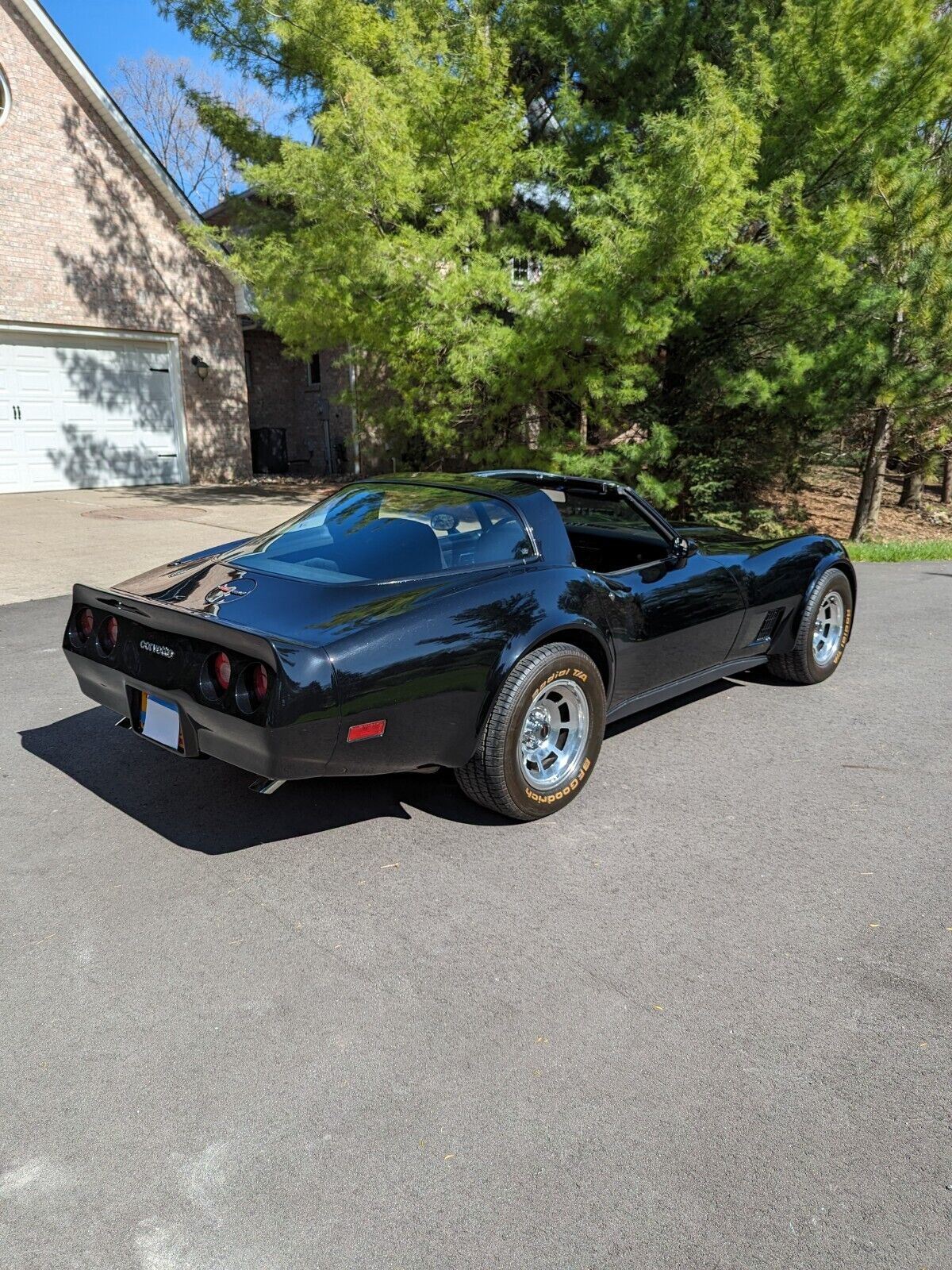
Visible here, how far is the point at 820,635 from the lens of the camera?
589cm

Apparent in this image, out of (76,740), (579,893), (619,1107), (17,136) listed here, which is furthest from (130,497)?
(619,1107)

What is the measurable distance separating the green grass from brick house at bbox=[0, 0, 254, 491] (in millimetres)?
11342

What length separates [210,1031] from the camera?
2678mm

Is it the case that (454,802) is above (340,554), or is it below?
below

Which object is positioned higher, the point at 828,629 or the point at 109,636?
the point at 109,636

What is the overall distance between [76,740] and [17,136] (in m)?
13.5

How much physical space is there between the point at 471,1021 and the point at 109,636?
7.03ft

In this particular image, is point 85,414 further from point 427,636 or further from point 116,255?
point 427,636

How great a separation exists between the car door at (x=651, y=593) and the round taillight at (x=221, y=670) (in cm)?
170

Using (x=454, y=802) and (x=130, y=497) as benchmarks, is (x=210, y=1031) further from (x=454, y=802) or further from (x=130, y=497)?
(x=130, y=497)

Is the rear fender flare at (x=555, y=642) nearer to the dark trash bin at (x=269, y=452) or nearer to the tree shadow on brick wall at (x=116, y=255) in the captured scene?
the tree shadow on brick wall at (x=116, y=255)

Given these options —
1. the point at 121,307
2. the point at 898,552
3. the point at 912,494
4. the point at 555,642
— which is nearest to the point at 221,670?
the point at 555,642

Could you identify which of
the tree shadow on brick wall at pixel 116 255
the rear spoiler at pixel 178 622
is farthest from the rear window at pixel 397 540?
the tree shadow on brick wall at pixel 116 255

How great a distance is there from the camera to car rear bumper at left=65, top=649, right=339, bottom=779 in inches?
125
